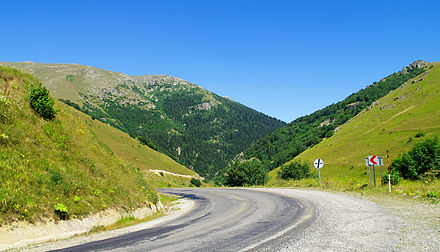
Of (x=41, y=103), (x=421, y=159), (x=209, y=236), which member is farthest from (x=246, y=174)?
(x=209, y=236)

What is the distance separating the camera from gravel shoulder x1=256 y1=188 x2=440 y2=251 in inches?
255

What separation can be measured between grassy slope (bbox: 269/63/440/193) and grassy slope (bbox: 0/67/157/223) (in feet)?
199

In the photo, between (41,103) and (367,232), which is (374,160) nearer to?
(367,232)

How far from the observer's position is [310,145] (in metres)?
157

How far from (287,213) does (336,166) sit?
8924cm

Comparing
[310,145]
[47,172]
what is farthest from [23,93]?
[310,145]

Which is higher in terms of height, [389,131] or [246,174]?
[389,131]

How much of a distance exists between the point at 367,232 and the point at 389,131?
110 m

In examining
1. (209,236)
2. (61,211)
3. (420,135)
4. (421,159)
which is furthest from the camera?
(420,135)

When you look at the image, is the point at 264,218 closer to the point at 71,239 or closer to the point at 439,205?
the point at 71,239

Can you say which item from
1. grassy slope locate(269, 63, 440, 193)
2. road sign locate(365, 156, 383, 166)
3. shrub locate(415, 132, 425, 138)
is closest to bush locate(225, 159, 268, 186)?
road sign locate(365, 156, 383, 166)

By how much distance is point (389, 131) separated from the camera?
99938 millimetres

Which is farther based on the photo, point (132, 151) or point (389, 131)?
point (389, 131)

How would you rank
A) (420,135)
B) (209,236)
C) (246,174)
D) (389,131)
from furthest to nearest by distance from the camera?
(389,131) → (420,135) → (246,174) → (209,236)
